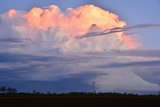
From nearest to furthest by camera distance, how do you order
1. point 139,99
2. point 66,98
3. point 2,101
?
point 2,101
point 66,98
point 139,99

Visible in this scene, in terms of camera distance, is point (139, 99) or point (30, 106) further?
point (139, 99)

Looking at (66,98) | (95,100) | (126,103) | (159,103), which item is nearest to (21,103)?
(66,98)

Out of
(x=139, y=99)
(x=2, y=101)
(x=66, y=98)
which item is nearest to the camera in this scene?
(x=2, y=101)

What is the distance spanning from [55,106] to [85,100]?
15.6 ft

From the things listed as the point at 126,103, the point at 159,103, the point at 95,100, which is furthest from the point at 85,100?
the point at 159,103

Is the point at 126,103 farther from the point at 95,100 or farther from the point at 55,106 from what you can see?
the point at 55,106

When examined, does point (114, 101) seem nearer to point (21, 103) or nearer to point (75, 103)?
point (75, 103)

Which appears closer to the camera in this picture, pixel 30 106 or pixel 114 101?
pixel 30 106

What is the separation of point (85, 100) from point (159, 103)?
1060 centimetres

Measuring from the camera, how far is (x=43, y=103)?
188ft

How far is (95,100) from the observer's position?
60.3m

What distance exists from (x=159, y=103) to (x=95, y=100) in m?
9.31

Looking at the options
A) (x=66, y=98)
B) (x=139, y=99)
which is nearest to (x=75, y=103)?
(x=66, y=98)

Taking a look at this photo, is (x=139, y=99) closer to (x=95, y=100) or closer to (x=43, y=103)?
(x=95, y=100)
